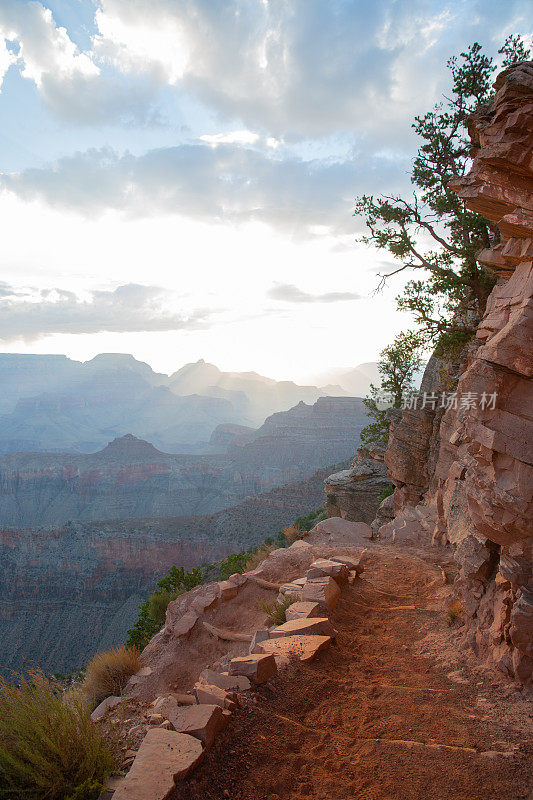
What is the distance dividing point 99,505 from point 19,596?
50997 millimetres

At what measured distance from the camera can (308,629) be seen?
6539 millimetres

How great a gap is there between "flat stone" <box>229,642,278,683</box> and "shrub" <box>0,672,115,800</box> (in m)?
1.70

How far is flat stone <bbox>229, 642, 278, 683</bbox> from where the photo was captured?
5.07m

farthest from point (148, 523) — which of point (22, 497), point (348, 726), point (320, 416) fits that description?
point (320, 416)

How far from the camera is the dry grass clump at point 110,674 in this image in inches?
347

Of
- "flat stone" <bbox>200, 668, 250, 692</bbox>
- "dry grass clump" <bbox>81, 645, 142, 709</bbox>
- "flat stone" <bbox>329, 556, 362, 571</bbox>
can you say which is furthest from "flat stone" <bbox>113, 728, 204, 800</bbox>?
"flat stone" <bbox>329, 556, 362, 571</bbox>

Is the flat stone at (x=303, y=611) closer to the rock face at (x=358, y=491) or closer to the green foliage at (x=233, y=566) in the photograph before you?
the green foliage at (x=233, y=566)

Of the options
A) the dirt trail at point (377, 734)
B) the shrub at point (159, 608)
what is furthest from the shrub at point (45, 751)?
the shrub at point (159, 608)

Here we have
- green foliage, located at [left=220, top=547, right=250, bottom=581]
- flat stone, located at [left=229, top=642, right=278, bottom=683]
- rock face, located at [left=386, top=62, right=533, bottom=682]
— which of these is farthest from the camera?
green foliage, located at [left=220, top=547, right=250, bottom=581]

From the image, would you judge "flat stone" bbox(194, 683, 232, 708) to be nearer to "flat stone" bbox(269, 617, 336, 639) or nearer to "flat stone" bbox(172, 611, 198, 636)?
"flat stone" bbox(269, 617, 336, 639)

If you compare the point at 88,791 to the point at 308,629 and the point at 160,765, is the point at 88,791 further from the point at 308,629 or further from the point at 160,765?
the point at 308,629

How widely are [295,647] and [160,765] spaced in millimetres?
2750

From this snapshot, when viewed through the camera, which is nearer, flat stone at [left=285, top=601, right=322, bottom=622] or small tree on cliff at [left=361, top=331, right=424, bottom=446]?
flat stone at [left=285, top=601, right=322, bottom=622]

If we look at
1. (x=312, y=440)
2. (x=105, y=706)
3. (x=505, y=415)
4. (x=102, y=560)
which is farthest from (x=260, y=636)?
(x=312, y=440)
